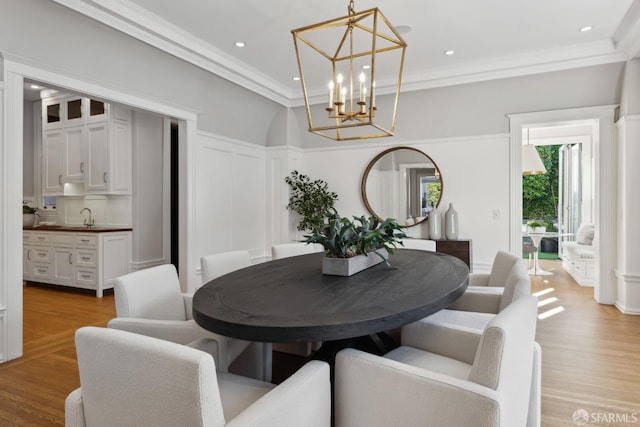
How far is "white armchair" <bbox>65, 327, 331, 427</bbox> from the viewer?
3.13 ft

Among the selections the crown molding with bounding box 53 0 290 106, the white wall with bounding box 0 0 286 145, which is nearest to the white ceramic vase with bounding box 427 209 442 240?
the crown molding with bounding box 53 0 290 106

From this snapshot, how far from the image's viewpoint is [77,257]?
5074mm

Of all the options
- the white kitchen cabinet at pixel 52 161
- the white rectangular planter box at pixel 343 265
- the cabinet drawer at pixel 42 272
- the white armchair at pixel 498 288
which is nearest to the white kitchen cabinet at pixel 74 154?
the white kitchen cabinet at pixel 52 161

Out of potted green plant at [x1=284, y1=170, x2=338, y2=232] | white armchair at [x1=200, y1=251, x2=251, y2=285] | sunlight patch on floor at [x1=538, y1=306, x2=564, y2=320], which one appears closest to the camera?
white armchair at [x1=200, y1=251, x2=251, y2=285]

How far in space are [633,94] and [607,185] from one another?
966 millimetres

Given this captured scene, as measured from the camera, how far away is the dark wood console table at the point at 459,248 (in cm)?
465

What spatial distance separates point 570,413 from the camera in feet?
6.80

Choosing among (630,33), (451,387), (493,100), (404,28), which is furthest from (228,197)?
(630,33)

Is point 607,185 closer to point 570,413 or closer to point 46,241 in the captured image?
point 570,413

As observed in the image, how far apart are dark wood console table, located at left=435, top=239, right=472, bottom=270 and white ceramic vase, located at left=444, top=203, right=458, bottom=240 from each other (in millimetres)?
105

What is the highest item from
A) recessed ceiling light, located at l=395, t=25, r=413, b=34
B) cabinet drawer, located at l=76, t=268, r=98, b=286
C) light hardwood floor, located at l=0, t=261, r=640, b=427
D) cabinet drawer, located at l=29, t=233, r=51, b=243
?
recessed ceiling light, located at l=395, t=25, r=413, b=34

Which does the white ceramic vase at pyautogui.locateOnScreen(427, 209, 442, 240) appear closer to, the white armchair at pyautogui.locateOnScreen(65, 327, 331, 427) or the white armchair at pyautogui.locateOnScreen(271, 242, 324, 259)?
the white armchair at pyautogui.locateOnScreen(271, 242, 324, 259)

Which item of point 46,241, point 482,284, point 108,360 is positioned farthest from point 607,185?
point 46,241

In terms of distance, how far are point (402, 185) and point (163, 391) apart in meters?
4.65
